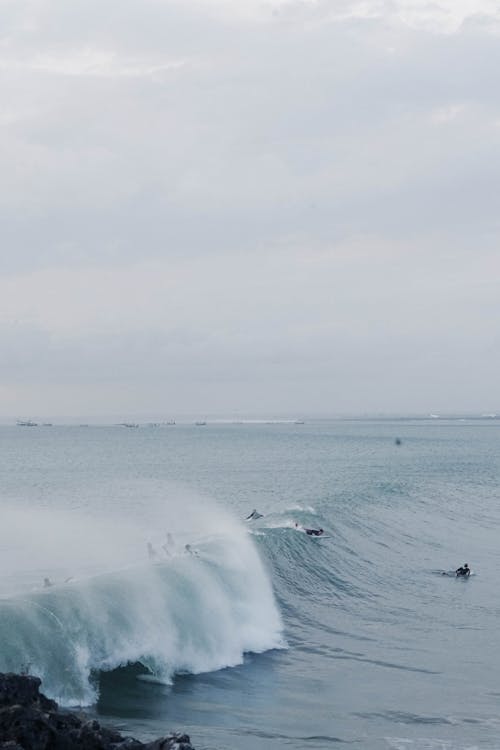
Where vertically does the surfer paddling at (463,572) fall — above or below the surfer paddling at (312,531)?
below

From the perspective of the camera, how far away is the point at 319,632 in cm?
2980

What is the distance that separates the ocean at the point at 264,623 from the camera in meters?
21.0

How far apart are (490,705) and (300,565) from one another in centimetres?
1800

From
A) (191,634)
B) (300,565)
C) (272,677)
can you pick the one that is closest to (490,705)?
(272,677)

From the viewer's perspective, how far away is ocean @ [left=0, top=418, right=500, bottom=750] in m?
21.0

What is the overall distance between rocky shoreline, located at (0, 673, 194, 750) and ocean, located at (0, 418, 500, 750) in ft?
11.9

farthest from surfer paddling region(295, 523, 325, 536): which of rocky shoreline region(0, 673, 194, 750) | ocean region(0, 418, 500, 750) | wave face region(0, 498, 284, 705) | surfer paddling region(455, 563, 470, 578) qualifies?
rocky shoreline region(0, 673, 194, 750)

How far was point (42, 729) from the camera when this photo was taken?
14.6 metres

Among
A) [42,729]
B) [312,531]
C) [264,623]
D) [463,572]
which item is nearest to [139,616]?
[264,623]

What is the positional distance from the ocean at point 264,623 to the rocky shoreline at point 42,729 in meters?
3.63

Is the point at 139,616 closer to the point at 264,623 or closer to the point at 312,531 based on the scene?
the point at 264,623

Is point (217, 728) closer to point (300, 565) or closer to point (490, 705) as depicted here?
point (490, 705)

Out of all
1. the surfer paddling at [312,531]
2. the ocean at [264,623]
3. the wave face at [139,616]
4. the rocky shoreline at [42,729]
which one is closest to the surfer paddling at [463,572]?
the ocean at [264,623]

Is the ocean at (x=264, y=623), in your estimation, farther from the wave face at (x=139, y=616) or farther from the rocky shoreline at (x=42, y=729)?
the rocky shoreline at (x=42, y=729)
